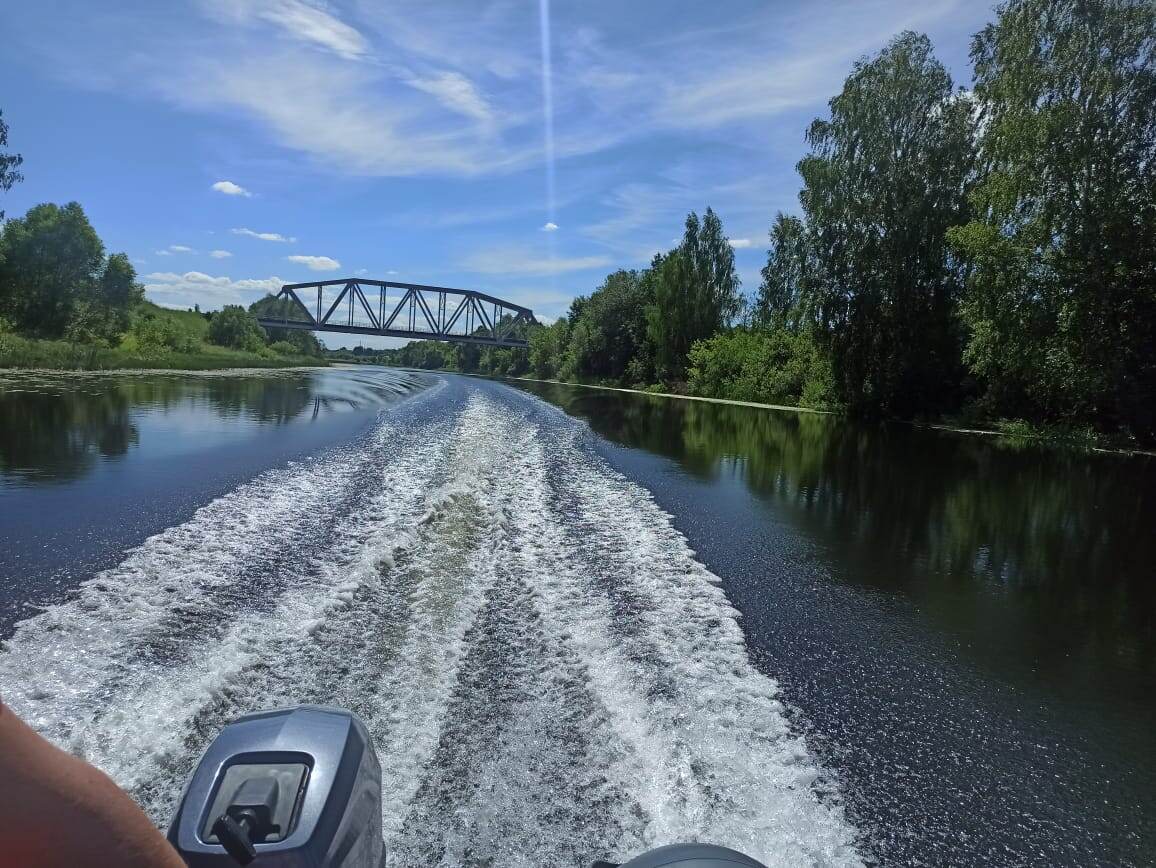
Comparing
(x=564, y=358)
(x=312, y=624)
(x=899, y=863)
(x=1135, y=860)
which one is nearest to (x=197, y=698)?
(x=312, y=624)

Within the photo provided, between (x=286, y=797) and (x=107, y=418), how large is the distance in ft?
49.4

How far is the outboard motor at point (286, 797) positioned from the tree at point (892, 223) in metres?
29.6

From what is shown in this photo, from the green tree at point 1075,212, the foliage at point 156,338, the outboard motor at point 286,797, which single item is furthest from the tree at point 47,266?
the outboard motor at point 286,797

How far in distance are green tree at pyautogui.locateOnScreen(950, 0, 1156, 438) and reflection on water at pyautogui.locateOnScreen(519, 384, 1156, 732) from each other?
13.7 feet

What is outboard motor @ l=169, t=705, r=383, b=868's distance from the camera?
1688 mm

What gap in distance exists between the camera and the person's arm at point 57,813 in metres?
0.83

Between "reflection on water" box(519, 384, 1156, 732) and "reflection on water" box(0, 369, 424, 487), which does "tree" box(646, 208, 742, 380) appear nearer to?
"reflection on water" box(0, 369, 424, 487)

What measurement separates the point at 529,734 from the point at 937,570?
505 centimetres

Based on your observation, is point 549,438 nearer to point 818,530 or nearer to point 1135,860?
point 818,530

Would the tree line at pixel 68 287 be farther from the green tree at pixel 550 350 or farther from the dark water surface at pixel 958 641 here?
the dark water surface at pixel 958 641

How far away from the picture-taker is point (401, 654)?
4.09 meters

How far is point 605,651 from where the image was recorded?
439 centimetres

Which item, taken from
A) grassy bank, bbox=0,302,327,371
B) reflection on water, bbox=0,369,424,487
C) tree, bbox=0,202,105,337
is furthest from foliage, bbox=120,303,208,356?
reflection on water, bbox=0,369,424,487

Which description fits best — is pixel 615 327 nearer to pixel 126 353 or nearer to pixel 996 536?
pixel 126 353
